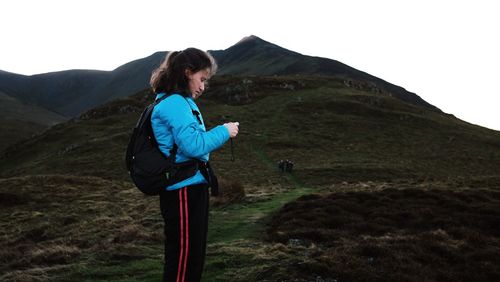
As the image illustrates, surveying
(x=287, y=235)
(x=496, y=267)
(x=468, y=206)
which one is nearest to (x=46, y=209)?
(x=287, y=235)

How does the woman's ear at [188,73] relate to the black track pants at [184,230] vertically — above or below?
above

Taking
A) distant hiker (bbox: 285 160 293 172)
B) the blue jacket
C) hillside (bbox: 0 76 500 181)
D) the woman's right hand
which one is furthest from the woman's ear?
distant hiker (bbox: 285 160 293 172)

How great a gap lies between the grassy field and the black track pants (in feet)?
14.4

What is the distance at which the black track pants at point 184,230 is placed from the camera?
16.0 feet

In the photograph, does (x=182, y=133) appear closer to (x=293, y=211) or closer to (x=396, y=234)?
(x=396, y=234)

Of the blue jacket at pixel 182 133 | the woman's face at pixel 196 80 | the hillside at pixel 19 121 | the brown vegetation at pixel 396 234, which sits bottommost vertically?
the hillside at pixel 19 121

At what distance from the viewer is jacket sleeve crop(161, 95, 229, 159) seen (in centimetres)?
473

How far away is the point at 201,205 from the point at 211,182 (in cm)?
31

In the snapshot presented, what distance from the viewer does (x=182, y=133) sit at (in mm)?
4727

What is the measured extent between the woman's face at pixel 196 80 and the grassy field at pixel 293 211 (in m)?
5.11

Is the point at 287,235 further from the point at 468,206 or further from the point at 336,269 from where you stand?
the point at 468,206

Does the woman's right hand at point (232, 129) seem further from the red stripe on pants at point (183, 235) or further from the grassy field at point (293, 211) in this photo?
the grassy field at point (293, 211)

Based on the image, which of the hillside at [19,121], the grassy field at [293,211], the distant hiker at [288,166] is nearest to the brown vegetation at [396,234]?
the grassy field at [293,211]

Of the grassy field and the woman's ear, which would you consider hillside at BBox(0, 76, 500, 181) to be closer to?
the grassy field
